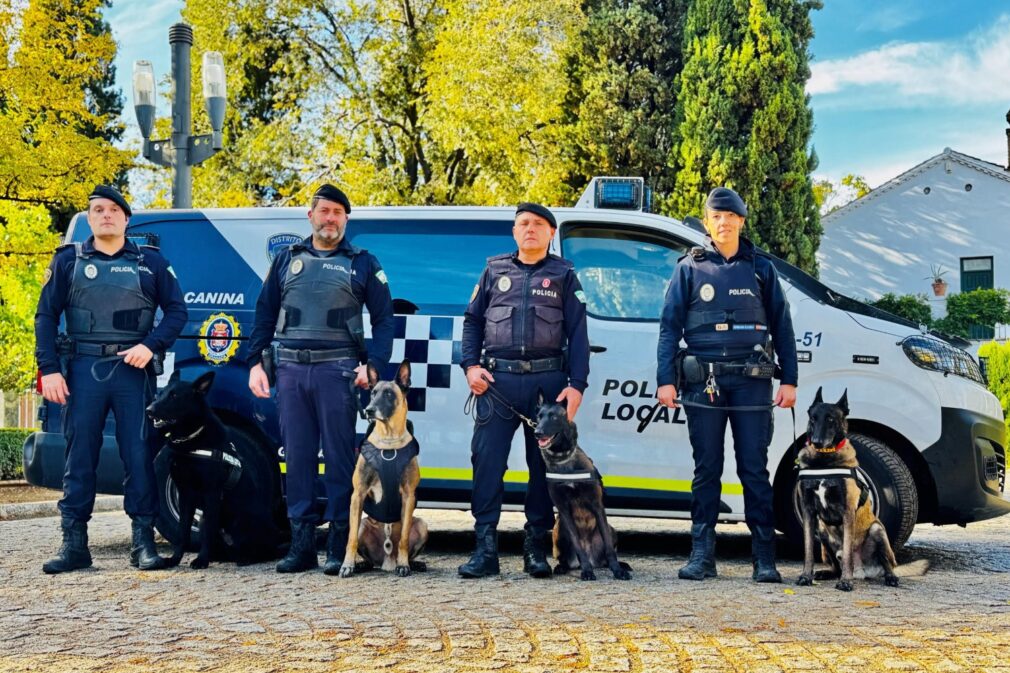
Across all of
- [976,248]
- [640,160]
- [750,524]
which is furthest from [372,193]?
[976,248]

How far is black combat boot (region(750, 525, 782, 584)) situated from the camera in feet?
17.1

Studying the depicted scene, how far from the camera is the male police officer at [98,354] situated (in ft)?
18.0

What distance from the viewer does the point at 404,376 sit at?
520cm

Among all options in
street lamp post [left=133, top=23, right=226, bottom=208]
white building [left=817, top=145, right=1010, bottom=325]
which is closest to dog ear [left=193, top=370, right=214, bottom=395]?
street lamp post [left=133, top=23, right=226, bottom=208]

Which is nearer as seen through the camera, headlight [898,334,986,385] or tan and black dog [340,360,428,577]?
tan and black dog [340,360,428,577]

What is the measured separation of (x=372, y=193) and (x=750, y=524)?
16081 mm

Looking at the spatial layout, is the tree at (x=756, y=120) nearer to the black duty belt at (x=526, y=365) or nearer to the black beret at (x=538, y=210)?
the black beret at (x=538, y=210)

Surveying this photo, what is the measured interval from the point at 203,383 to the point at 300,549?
1.02 meters

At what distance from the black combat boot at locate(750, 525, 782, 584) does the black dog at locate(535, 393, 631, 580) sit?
669mm

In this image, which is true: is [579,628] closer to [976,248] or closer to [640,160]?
[640,160]

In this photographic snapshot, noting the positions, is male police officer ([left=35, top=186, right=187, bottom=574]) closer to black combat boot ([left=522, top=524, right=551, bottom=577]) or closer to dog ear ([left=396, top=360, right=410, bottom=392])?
dog ear ([left=396, top=360, right=410, bottom=392])

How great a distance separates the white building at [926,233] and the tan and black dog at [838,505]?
26647 millimetres

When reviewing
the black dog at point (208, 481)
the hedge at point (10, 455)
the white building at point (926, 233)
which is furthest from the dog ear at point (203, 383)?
the white building at point (926, 233)

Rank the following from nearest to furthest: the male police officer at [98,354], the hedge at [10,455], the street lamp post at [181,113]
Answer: the male police officer at [98,354] → the street lamp post at [181,113] → the hedge at [10,455]
